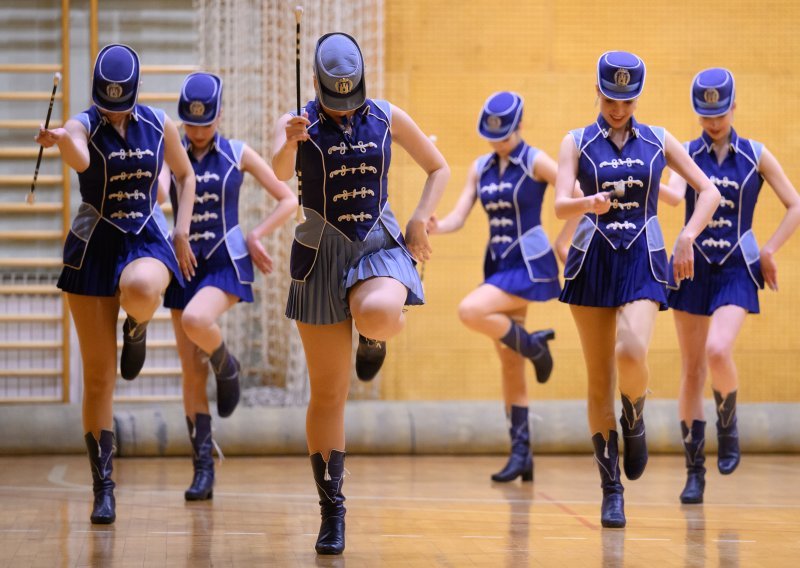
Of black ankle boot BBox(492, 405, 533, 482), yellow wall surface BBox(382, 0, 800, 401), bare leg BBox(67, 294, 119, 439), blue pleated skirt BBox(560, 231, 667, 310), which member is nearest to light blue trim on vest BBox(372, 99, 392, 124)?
blue pleated skirt BBox(560, 231, 667, 310)

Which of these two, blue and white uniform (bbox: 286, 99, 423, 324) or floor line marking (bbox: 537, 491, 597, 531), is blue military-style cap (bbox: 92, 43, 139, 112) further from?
floor line marking (bbox: 537, 491, 597, 531)

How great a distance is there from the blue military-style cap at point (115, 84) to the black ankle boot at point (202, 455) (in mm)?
1616

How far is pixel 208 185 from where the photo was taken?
211 inches

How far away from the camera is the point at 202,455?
5363mm

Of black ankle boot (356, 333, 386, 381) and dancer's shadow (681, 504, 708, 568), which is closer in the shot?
dancer's shadow (681, 504, 708, 568)

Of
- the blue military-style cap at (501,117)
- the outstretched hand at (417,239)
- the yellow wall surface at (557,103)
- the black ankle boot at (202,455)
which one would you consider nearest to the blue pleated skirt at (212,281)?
the black ankle boot at (202,455)

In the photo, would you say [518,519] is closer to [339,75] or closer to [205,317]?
[205,317]

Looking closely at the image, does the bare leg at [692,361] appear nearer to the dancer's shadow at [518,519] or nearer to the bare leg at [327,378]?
the dancer's shadow at [518,519]

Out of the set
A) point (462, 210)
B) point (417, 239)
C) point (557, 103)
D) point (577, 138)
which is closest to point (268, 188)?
point (462, 210)

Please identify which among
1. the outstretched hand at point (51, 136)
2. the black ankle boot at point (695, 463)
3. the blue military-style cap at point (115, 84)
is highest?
the blue military-style cap at point (115, 84)

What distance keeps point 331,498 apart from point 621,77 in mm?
1864

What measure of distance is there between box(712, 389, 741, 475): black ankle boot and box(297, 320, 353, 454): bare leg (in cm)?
218

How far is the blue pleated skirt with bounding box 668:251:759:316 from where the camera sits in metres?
5.18

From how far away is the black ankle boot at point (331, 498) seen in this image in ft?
12.7
